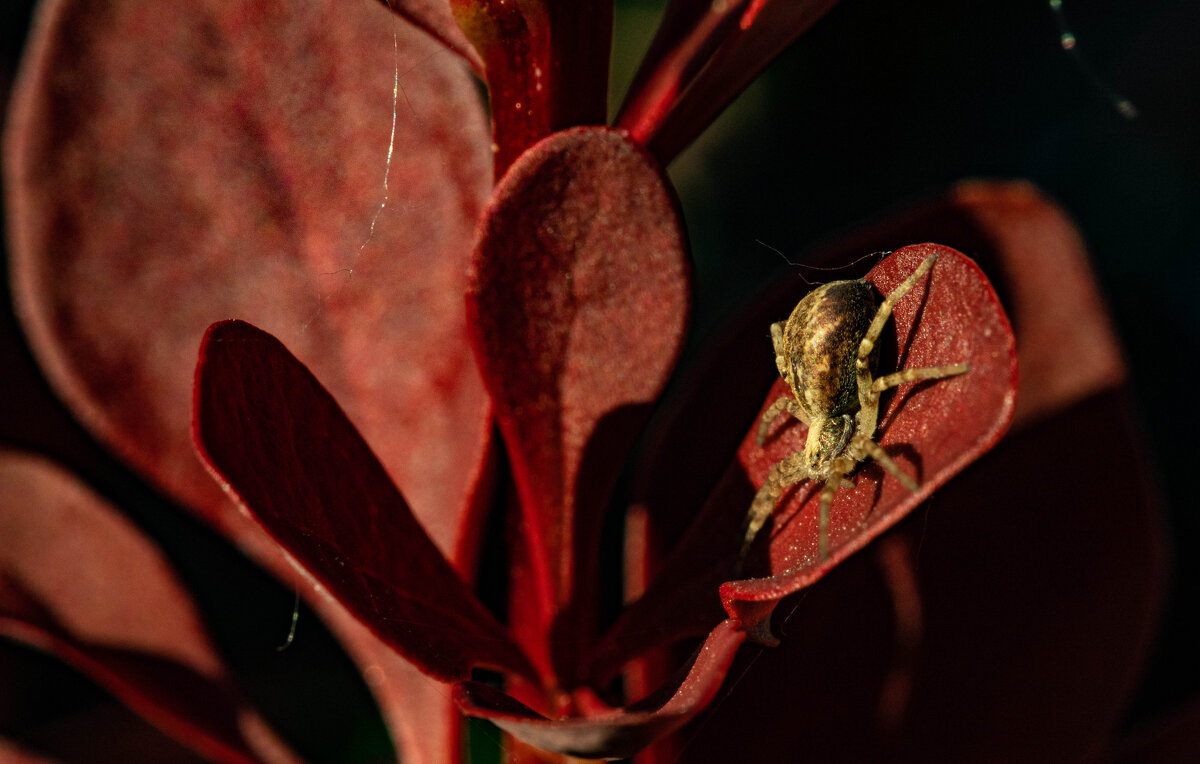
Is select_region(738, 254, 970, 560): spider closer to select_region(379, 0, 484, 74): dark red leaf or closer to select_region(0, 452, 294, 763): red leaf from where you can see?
select_region(379, 0, 484, 74): dark red leaf

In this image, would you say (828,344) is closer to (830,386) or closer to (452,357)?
(830,386)

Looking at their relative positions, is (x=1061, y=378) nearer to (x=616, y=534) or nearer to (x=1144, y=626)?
(x=1144, y=626)

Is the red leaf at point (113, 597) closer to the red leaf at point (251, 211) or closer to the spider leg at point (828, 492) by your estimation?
the red leaf at point (251, 211)

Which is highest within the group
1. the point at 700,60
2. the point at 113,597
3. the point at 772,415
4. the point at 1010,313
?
the point at 700,60

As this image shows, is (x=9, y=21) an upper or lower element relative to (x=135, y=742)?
upper

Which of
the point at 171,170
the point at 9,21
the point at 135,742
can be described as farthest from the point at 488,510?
the point at 9,21

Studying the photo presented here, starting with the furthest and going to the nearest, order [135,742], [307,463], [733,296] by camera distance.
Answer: [733,296] < [135,742] < [307,463]

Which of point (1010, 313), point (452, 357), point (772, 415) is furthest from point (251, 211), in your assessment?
point (1010, 313)

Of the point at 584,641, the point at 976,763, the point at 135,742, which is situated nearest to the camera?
the point at 584,641
